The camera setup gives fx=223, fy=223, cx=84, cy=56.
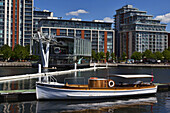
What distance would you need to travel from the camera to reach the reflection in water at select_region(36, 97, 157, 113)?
30891 millimetres

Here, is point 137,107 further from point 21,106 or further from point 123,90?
point 21,106

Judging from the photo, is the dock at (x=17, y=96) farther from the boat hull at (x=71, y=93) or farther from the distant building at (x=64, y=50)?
the distant building at (x=64, y=50)

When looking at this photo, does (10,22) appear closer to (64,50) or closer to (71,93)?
(64,50)

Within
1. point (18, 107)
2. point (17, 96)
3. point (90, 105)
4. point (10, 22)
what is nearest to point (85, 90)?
point (90, 105)

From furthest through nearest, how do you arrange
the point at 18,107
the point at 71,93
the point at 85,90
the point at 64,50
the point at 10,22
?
1. the point at 10,22
2. the point at 64,50
3. the point at 85,90
4. the point at 71,93
5. the point at 18,107

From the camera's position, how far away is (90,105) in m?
33.4

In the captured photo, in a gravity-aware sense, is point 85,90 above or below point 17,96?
above

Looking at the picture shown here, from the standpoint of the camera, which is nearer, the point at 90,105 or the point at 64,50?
the point at 90,105

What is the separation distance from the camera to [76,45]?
150875mm

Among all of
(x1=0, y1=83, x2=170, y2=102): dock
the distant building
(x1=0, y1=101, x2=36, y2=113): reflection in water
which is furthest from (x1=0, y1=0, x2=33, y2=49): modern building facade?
(x1=0, y1=101, x2=36, y2=113): reflection in water

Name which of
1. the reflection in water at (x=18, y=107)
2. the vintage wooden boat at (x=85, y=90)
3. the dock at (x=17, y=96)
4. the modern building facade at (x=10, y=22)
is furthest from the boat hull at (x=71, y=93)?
the modern building facade at (x=10, y=22)

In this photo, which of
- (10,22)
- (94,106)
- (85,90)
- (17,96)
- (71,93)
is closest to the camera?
(94,106)

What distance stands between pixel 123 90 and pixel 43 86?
1332 cm

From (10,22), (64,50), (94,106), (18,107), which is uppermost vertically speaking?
(10,22)
